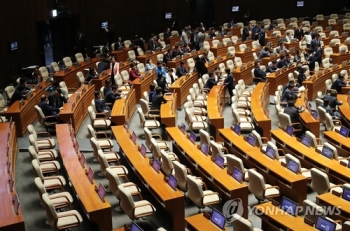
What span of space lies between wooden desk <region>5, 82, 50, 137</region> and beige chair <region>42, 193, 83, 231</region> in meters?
4.17

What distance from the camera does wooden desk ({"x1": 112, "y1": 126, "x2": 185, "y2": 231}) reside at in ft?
24.3

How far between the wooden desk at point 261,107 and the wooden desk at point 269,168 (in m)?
1.27

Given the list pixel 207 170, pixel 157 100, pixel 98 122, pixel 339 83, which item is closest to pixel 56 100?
pixel 98 122

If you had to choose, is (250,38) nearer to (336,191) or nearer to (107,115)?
(107,115)

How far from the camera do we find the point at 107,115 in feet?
38.1

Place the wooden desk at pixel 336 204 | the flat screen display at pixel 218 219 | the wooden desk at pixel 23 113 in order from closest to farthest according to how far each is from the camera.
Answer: the flat screen display at pixel 218 219 → the wooden desk at pixel 336 204 → the wooden desk at pixel 23 113

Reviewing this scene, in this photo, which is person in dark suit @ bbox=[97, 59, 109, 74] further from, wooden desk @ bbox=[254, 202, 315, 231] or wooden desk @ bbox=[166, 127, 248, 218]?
wooden desk @ bbox=[254, 202, 315, 231]

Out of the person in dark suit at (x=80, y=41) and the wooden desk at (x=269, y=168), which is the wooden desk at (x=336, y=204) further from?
the person in dark suit at (x=80, y=41)

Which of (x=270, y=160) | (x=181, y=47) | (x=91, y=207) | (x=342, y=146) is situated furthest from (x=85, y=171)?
(x=181, y=47)

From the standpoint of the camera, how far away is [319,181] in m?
8.36

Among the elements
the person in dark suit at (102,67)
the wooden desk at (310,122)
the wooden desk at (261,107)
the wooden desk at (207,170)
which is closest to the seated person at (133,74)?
the person in dark suit at (102,67)

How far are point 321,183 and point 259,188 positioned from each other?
104 centimetres

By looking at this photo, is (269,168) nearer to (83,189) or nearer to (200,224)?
(200,224)

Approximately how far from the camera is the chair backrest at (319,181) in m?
8.25
